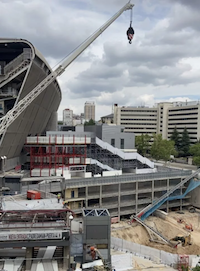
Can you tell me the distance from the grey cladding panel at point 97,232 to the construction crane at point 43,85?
24.2 meters

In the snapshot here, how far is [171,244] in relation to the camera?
46781mm

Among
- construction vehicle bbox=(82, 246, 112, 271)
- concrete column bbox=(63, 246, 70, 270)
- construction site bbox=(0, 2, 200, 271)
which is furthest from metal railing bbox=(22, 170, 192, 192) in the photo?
construction vehicle bbox=(82, 246, 112, 271)

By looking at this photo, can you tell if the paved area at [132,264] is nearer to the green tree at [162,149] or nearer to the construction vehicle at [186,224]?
the construction vehicle at [186,224]

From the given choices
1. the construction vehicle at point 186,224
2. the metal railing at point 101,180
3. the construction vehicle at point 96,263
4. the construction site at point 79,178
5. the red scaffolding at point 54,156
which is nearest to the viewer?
the construction vehicle at point 96,263

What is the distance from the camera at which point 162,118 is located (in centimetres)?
14362

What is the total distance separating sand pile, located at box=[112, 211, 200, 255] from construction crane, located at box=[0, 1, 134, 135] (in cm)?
2594

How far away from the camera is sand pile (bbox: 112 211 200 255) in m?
46.9

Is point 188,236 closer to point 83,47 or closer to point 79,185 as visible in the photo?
point 79,185

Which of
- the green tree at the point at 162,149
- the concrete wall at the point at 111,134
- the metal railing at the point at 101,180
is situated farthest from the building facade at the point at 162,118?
the metal railing at the point at 101,180

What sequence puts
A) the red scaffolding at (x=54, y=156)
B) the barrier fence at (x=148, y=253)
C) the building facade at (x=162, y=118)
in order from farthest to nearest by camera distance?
the building facade at (x=162, y=118) < the red scaffolding at (x=54, y=156) < the barrier fence at (x=148, y=253)

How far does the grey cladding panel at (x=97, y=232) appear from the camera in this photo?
25.1 m

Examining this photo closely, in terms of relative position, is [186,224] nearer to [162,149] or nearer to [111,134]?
[111,134]

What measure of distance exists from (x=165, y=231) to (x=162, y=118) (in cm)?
9594

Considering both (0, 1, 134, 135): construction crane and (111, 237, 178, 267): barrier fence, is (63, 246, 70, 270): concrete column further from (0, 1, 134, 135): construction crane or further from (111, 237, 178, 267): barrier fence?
(0, 1, 134, 135): construction crane
